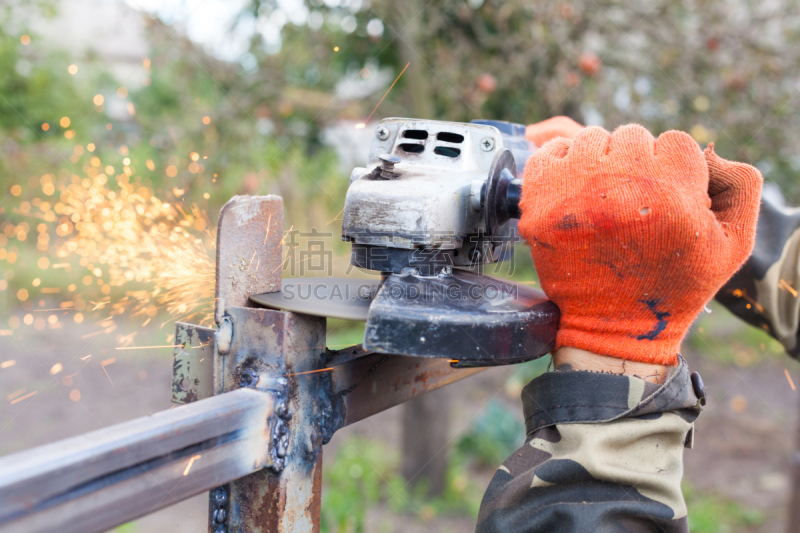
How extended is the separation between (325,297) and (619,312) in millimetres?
579

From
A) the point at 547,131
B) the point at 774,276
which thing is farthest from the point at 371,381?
the point at 774,276

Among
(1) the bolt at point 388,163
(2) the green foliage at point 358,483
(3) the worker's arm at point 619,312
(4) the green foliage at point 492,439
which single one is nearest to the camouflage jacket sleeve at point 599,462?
(3) the worker's arm at point 619,312

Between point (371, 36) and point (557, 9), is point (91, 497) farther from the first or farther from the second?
point (557, 9)

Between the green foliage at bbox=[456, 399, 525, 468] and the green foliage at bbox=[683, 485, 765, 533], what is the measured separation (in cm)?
117

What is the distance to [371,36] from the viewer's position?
3.01 m

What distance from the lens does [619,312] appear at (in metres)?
1.09

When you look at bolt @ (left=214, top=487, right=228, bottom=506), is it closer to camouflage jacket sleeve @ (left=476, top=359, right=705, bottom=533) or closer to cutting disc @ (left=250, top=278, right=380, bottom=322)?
cutting disc @ (left=250, top=278, right=380, bottom=322)

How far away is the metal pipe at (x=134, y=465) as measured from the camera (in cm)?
66

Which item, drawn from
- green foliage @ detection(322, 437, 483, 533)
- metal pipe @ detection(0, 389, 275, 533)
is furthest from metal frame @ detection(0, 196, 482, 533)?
green foliage @ detection(322, 437, 483, 533)

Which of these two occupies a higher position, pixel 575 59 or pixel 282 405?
pixel 575 59

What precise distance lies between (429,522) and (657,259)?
3032mm

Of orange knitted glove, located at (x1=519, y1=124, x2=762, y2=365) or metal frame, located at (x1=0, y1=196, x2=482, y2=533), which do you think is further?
orange knitted glove, located at (x1=519, y1=124, x2=762, y2=365)

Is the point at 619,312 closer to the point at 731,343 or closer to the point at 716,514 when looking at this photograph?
the point at 716,514

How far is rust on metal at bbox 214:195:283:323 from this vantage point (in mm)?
1058
